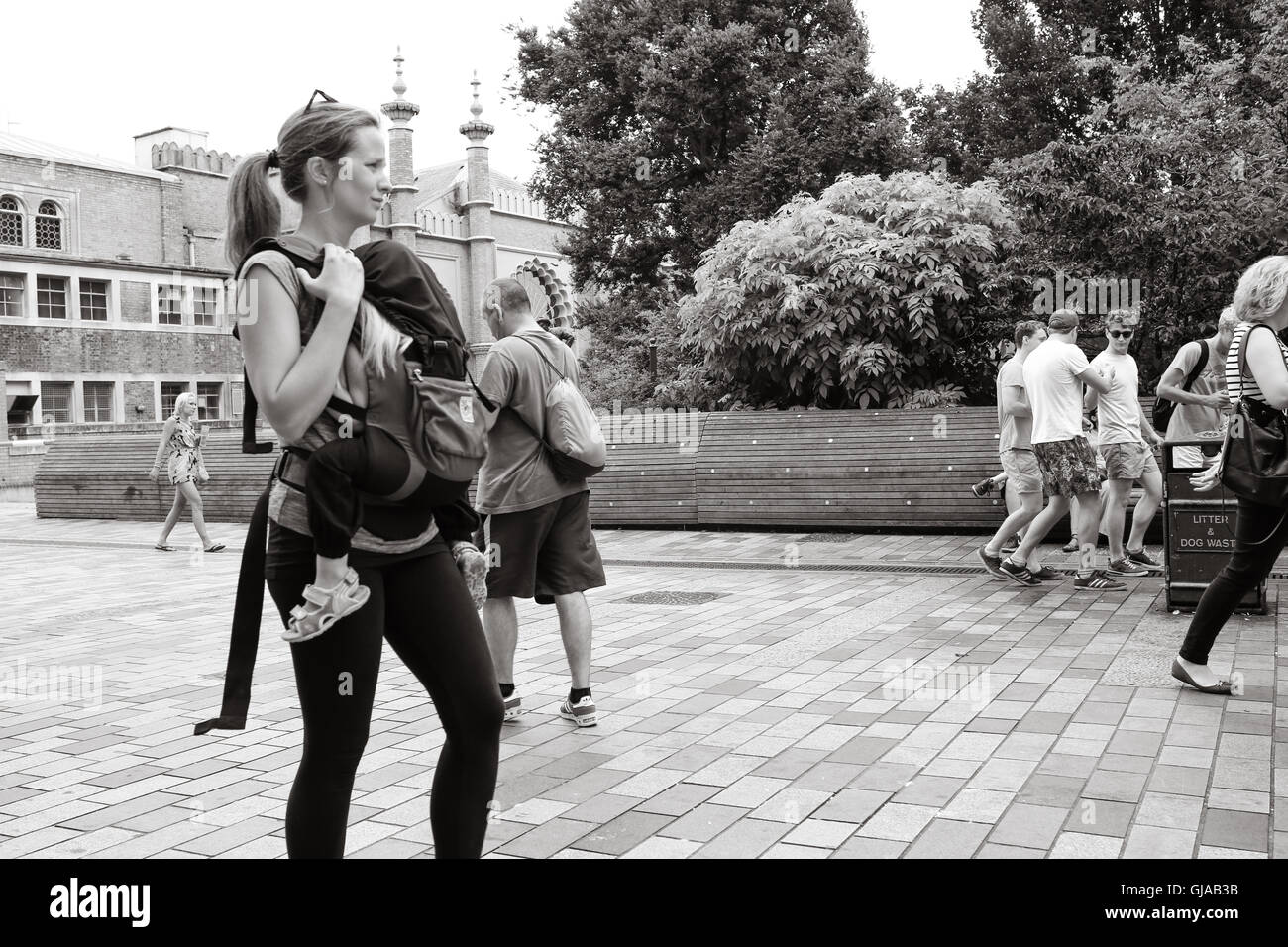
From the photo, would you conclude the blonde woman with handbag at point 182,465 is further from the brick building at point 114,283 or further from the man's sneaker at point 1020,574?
the brick building at point 114,283

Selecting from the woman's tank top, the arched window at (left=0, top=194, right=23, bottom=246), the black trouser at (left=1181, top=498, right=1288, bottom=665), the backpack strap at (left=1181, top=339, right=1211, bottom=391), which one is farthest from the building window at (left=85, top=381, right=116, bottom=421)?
the woman's tank top

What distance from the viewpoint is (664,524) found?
1342cm

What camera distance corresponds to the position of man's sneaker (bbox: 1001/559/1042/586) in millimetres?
8586

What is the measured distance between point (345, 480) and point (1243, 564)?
421 centimetres

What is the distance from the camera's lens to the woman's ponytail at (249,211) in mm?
2406

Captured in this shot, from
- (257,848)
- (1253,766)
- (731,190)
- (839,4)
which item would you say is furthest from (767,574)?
(839,4)

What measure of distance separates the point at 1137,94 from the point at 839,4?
13.2 metres

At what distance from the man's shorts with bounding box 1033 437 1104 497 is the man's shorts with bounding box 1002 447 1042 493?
31 cm

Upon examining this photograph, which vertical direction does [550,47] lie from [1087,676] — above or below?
above

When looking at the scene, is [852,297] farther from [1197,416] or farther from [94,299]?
[94,299]

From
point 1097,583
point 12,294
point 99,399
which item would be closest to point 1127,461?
point 1097,583

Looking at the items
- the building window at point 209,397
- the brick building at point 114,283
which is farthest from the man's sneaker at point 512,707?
the building window at point 209,397
